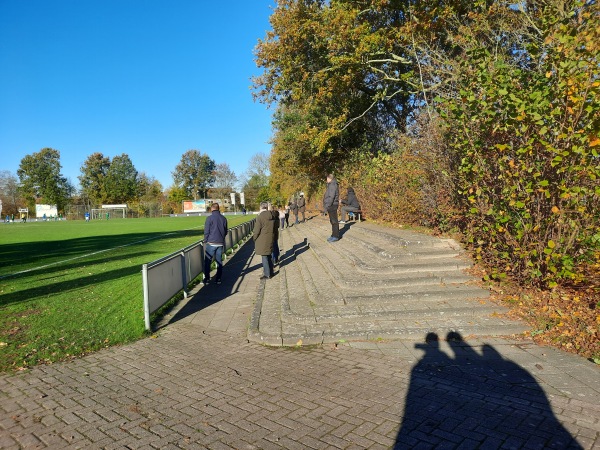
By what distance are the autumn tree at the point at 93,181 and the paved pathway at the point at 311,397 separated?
101m

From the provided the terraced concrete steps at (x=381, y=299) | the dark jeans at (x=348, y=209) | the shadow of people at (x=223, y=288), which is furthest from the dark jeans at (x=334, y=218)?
the dark jeans at (x=348, y=209)

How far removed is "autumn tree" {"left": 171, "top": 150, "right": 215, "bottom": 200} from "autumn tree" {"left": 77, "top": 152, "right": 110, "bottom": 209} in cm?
1735

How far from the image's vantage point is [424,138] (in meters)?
11.8

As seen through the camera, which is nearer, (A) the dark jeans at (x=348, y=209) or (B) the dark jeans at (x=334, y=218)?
(B) the dark jeans at (x=334, y=218)

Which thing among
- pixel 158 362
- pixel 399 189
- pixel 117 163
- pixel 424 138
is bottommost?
pixel 158 362

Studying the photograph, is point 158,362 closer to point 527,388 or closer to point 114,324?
point 114,324

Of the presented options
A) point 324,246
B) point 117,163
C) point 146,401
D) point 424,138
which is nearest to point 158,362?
point 146,401

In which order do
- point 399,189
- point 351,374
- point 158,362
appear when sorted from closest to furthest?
point 351,374 → point 158,362 → point 399,189

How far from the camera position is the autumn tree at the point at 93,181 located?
9481cm

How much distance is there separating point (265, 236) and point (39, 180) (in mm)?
99474

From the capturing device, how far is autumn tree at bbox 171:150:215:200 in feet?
341

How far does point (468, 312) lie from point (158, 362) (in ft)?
14.8

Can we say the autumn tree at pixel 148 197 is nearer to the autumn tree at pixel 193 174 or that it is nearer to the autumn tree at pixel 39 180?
the autumn tree at pixel 193 174

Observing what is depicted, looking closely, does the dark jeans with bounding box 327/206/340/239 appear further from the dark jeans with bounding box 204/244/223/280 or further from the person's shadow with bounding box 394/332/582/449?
the person's shadow with bounding box 394/332/582/449
